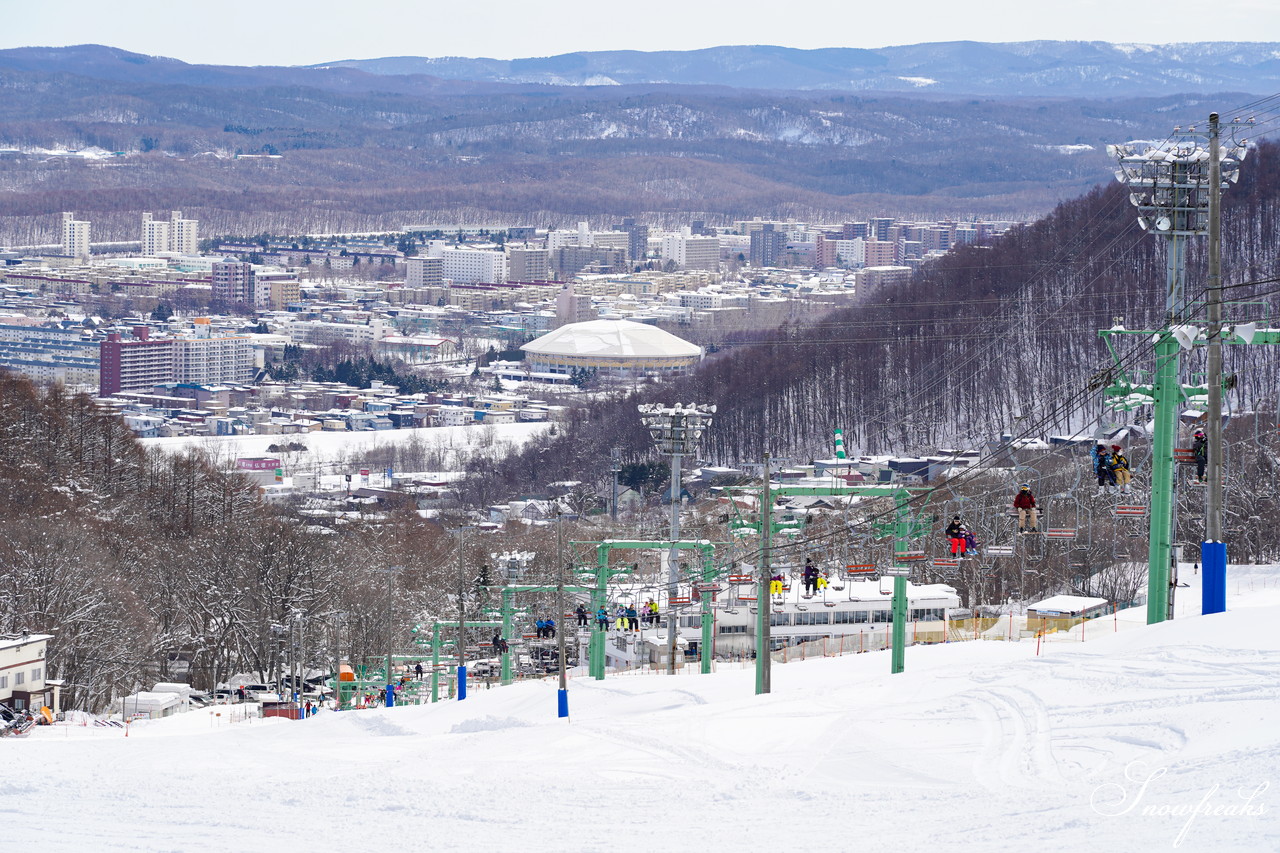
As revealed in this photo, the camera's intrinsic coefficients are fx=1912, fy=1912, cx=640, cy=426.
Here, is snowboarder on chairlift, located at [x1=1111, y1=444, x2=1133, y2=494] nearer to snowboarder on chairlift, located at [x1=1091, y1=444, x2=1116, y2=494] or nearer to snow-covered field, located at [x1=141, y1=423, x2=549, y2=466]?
snowboarder on chairlift, located at [x1=1091, y1=444, x2=1116, y2=494]

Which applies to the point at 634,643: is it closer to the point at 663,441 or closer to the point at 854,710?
the point at 663,441

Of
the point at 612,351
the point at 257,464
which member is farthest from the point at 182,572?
the point at 612,351

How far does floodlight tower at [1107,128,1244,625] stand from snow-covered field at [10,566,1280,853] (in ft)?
8.59

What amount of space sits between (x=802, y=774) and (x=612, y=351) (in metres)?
124

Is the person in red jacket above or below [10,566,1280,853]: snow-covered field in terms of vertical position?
above

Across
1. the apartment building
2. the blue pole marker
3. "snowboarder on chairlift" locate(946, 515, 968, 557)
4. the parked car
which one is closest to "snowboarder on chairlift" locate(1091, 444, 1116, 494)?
"snowboarder on chairlift" locate(946, 515, 968, 557)

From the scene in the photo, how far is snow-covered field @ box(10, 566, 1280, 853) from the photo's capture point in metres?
13.4

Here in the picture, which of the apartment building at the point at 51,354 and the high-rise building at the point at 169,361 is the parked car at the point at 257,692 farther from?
the high-rise building at the point at 169,361

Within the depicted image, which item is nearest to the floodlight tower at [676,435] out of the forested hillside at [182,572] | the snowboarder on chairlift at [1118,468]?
the forested hillside at [182,572]

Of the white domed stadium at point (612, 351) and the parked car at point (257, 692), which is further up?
the white domed stadium at point (612, 351)

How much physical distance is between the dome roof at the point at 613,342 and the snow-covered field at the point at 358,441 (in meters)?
31.5

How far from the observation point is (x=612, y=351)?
13950 centimetres

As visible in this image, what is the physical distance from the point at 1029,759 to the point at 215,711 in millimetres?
23376

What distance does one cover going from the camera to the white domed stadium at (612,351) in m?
136
